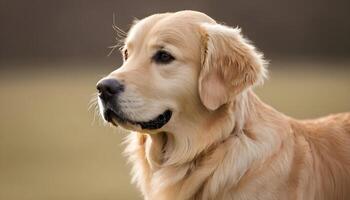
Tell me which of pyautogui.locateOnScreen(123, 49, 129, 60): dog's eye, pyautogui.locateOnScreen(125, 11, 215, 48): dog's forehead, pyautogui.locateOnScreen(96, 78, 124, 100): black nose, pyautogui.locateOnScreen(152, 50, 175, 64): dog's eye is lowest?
pyautogui.locateOnScreen(123, 49, 129, 60): dog's eye

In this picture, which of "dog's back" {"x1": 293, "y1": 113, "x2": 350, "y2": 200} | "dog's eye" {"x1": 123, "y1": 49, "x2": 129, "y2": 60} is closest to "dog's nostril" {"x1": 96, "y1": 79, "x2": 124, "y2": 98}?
"dog's eye" {"x1": 123, "y1": 49, "x2": 129, "y2": 60}

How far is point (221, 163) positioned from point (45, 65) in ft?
51.4

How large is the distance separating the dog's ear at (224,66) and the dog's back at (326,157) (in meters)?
0.52

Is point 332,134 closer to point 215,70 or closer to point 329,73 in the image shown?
point 215,70

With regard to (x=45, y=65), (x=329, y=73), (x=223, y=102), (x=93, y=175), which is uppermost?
(x=223, y=102)

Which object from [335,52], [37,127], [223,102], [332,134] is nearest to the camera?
[223,102]

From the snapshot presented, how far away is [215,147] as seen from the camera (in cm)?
453

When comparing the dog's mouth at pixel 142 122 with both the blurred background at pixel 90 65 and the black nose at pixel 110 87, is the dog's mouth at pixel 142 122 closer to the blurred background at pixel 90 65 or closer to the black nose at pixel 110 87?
the black nose at pixel 110 87

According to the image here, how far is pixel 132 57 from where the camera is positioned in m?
4.68

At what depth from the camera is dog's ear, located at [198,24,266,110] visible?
4.50 metres

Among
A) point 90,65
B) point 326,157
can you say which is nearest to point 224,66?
point 326,157

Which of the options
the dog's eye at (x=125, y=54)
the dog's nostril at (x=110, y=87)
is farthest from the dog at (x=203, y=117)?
the dog's eye at (x=125, y=54)

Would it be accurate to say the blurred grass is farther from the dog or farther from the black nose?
the black nose

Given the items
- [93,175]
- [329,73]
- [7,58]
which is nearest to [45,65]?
[7,58]
